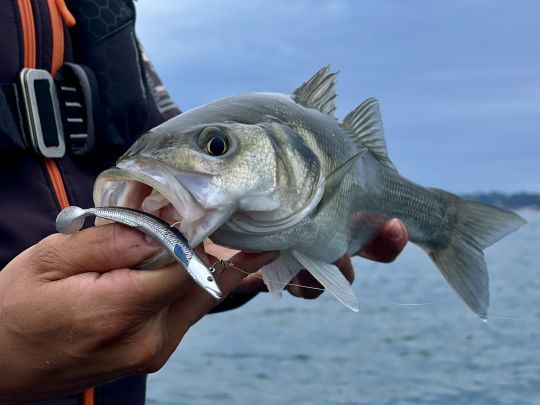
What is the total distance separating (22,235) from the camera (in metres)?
2.07

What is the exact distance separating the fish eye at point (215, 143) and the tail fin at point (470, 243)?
1722 millimetres

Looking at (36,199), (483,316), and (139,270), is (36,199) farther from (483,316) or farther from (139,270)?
(483,316)

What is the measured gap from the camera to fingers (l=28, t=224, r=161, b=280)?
1.31m

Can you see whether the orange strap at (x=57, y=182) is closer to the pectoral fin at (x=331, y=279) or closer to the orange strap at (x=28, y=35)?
the orange strap at (x=28, y=35)

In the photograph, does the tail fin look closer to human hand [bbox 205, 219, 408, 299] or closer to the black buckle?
human hand [bbox 205, 219, 408, 299]

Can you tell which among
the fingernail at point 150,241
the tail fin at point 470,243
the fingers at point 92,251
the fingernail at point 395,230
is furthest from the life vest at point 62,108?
the tail fin at point 470,243

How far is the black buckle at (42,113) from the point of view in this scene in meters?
2.19

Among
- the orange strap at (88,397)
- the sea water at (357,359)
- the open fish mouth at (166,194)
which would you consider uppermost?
the open fish mouth at (166,194)

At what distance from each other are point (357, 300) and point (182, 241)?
2.72 feet

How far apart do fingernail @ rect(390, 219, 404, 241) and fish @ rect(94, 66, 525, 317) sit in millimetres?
36

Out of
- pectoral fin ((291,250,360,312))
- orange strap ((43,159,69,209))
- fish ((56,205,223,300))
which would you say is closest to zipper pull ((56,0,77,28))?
orange strap ((43,159,69,209))

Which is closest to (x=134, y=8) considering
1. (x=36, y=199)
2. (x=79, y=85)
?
(x=79, y=85)

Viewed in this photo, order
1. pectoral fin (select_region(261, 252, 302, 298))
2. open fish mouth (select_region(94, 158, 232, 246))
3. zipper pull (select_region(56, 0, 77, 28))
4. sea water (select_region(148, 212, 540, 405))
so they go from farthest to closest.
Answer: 1. sea water (select_region(148, 212, 540, 405))
2. zipper pull (select_region(56, 0, 77, 28))
3. pectoral fin (select_region(261, 252, 302, 298))
4. open fish mouth (select_region(94, 158, 232, 246))

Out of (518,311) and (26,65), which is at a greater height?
(26,65)
